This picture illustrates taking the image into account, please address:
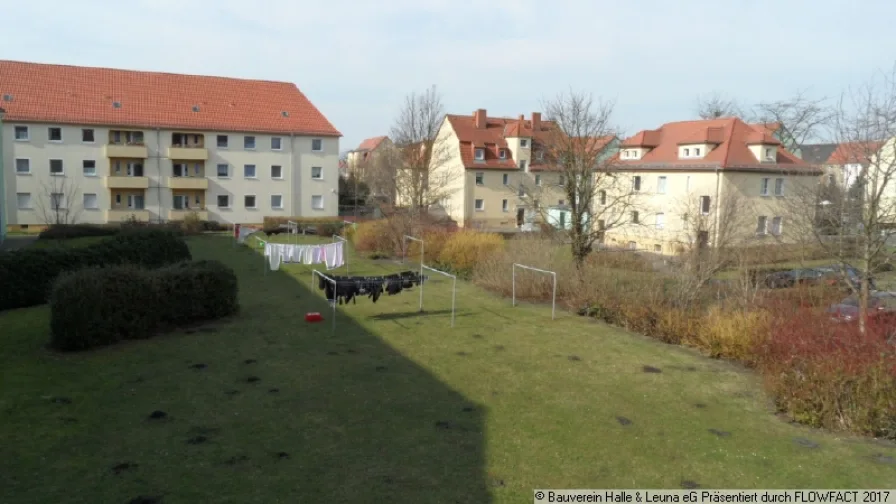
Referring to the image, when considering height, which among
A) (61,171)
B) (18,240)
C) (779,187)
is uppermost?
(61,171)

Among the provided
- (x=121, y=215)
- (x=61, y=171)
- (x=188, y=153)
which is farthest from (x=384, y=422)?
(x=61, y=171)

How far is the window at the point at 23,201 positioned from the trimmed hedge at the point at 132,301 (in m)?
34.8

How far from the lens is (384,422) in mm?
8305

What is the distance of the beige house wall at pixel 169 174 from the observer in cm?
4194

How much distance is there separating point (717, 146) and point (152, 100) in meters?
38.2

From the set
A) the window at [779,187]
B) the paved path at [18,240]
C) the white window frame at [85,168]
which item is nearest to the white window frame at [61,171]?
the white window frame at [85,168]

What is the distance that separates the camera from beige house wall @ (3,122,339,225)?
41.9 metres

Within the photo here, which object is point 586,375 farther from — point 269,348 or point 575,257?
point 575,257

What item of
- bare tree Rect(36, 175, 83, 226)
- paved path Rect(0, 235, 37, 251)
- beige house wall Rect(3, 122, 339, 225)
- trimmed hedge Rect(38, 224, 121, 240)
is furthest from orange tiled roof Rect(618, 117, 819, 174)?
bare tree Rect(36, 175, 83, 226)

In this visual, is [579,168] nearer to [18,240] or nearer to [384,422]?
[384,422]

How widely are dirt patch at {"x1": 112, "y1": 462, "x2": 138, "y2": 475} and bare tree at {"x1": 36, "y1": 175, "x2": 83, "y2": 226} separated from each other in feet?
130

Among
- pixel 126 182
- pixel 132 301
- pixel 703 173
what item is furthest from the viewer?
pixel 126 182

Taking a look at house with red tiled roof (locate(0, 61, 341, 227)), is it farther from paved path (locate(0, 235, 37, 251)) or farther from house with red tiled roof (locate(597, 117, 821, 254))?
house with red tiled roof (locate(597, 117, 821, 254))

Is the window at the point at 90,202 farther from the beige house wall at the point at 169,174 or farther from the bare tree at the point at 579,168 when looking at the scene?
the bare tree at the point at 579,168
